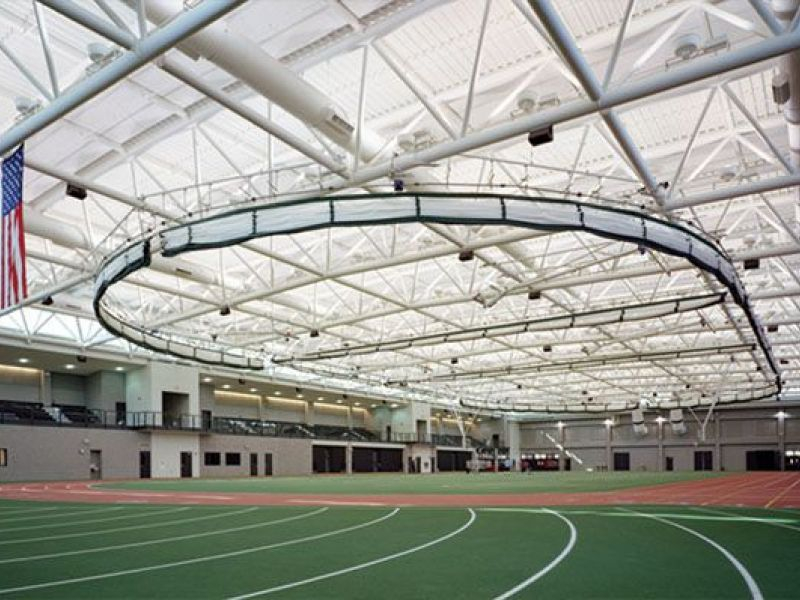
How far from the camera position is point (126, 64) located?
13695mm

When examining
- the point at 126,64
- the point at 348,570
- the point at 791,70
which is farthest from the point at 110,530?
the point at 791,70

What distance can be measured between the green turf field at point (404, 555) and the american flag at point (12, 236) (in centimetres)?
589

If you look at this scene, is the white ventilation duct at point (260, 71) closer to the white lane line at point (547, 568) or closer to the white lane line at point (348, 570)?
the white lane line at point (348, 570)

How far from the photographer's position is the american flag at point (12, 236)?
55.6ft

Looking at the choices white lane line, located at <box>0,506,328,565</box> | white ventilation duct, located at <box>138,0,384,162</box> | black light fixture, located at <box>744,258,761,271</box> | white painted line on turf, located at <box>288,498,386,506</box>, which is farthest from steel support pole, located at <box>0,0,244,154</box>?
black light fixture, located at <box>744,258,761,271</box>

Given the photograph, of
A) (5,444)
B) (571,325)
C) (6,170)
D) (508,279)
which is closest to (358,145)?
(6,170)

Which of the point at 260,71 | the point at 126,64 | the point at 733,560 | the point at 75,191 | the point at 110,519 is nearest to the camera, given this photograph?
the point at 733,560

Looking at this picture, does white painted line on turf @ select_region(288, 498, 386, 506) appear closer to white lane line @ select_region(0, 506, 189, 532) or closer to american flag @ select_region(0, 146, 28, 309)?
white lane line @ select_region(0, 506, 189, 532)

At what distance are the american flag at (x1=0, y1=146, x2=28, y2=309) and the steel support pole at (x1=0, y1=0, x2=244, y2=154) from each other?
64 cm

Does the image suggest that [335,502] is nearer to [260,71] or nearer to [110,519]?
[110,519]

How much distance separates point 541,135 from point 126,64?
9.18m

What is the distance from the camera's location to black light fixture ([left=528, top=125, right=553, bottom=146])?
16.6 m

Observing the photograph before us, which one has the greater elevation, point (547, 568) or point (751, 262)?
point (751, 262)

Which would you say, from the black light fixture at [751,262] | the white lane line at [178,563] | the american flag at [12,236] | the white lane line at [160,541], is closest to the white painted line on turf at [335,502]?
the white lane line at [160,541]
